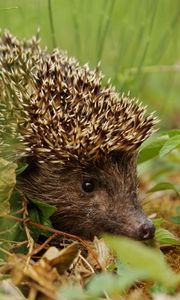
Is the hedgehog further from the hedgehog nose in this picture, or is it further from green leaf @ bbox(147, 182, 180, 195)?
green leaf @ bbox(147, 182, 180, 195)

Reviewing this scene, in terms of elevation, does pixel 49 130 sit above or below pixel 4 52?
below

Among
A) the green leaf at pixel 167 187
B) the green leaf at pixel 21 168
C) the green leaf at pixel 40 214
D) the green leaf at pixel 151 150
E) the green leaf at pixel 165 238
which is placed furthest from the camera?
the green leaf at pixel 167 187

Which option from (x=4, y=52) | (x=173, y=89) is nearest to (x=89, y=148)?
(x=4, y=52)

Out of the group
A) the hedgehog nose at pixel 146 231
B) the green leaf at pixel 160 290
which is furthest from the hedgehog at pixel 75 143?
the green leaf at pixel 160 290

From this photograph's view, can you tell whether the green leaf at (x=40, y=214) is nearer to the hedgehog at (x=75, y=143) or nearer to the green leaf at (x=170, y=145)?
the hedgehog at (x=75, y=143)

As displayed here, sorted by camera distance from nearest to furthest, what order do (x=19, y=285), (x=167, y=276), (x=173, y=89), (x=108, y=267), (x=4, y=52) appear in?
(x=167, y=276) < (x=19, y=285) < (x=108, y=267) < (x=4, y=52) < (x=173, y=89)

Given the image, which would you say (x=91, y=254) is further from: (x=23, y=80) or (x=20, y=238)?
(x=23, y=80)

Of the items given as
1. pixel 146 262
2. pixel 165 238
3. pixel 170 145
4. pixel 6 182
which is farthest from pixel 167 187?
pixel 146 262
